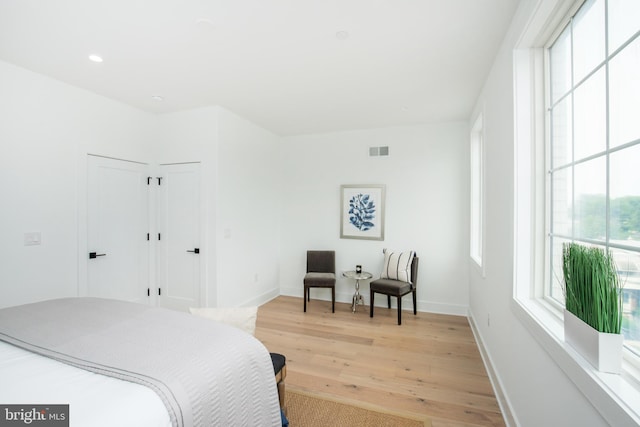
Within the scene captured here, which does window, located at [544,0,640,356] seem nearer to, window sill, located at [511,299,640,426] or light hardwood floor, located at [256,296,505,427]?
window sill, located at [511,299,640,426]

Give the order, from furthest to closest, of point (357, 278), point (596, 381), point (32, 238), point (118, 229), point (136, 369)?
point (357, 278) → point (118, 229) → point (32, 238) → point (136, 369) → point (596, 381)

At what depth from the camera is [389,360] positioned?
2.79m

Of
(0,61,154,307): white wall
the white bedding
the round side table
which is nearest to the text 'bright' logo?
the white bedding

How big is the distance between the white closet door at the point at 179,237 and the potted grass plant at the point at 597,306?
3.47 m

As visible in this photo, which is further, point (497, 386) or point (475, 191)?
point (475, 191)

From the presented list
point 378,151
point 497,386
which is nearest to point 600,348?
point 497,386

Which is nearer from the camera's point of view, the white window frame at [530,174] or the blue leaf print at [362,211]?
the white window frame at [530,174]

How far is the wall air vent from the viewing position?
14.3ft

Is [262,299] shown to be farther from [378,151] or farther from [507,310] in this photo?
[507,310]

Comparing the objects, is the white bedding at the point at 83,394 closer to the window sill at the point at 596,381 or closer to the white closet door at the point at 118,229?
the window sill at the point at 596,381

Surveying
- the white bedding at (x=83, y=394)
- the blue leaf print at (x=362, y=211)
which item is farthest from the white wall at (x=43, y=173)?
the blue leaf print at (x=362, y=211)

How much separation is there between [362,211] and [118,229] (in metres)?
3.19

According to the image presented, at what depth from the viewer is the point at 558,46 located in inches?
63.1

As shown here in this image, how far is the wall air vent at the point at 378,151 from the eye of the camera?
14.3 ft
